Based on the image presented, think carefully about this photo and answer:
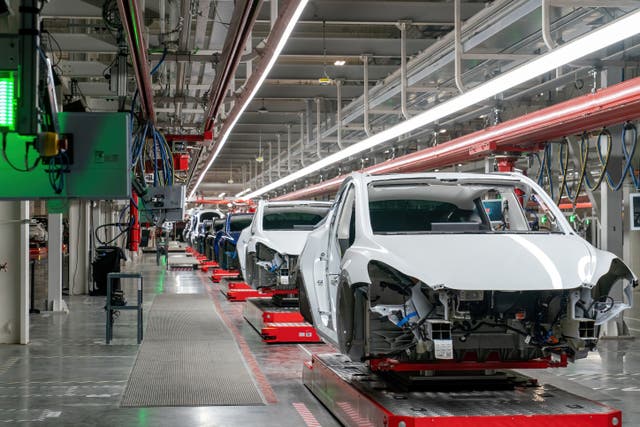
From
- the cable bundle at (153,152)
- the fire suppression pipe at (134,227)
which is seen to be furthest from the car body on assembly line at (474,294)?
the fire suppression pipe at (134,227)

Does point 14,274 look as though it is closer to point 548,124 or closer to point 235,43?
point 235,43

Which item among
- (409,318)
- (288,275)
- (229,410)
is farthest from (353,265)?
(288,275)

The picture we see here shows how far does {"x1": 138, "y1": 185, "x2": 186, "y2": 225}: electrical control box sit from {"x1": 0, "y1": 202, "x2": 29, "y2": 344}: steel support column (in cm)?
155

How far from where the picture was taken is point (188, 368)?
823 cm

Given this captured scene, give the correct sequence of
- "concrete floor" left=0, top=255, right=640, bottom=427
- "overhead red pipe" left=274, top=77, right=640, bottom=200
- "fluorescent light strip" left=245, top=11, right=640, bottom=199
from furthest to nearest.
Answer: "overhead red pipe" left=274, top=77, right=640, bottom=200, "concrete floor" left=0, top=255, right=640, bottom=427, "fluorescent light strip" left=245, top=11, right=640, bottom=199

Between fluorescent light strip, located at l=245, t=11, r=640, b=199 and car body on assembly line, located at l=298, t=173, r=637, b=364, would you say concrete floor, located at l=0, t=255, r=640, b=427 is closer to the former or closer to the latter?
car body on assembly line, located at l=298, t=173, r=637, b=364

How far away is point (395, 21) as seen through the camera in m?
11.6

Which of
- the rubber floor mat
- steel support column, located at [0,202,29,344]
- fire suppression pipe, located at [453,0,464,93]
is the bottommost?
the rubber floor mat

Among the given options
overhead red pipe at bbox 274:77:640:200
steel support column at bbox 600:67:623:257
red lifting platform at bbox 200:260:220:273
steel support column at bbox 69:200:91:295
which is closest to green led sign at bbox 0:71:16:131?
overhead red pipe at bbox 274:77:640:200

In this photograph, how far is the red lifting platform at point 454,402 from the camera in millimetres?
4836

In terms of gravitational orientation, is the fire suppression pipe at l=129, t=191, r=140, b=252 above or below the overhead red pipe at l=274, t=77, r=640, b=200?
below

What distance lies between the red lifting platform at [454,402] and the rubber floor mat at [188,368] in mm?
939

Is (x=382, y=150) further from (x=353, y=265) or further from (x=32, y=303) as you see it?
(x=353, y=265)

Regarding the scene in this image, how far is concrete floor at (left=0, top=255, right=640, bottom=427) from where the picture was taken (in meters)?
6.21
